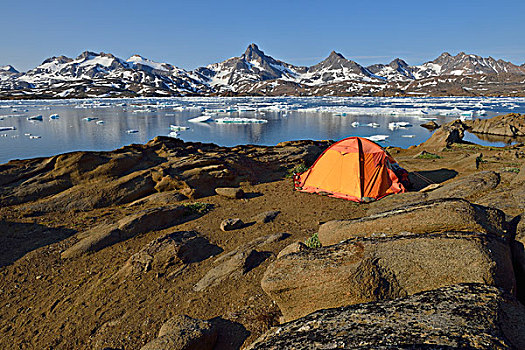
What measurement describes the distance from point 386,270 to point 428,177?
12915 millimetres

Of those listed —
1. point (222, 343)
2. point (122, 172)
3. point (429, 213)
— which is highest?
point (429, 213)

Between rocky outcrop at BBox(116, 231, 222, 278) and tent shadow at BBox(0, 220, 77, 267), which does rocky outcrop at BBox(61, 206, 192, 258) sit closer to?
tent shadow at BBox(0, 220, 77, 267)

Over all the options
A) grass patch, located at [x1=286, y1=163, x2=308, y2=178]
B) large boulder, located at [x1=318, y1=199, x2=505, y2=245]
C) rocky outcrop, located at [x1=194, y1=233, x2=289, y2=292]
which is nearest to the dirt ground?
rocky outcrop, located at [x1=194, y1=233, x2=289, y2=292]

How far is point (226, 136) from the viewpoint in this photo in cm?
3994

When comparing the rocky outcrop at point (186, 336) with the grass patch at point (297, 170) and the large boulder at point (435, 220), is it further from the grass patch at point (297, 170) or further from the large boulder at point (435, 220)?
the grass patch at point (297, 170)

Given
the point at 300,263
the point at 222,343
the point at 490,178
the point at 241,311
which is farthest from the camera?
the point at 490,178

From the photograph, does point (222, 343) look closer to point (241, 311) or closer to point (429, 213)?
point (241, 311)

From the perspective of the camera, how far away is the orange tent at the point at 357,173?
12.8 meters

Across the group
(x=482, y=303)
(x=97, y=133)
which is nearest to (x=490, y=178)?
(x=482, y=303)

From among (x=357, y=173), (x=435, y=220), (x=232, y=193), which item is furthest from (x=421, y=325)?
(x=232, y=193)

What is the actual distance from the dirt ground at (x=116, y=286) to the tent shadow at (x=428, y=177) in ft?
12.3

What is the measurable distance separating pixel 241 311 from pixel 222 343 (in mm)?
768

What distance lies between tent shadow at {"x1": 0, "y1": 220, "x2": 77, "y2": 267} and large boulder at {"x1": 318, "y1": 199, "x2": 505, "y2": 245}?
9.93 metres

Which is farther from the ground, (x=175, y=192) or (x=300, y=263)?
(x=300, y=263)
